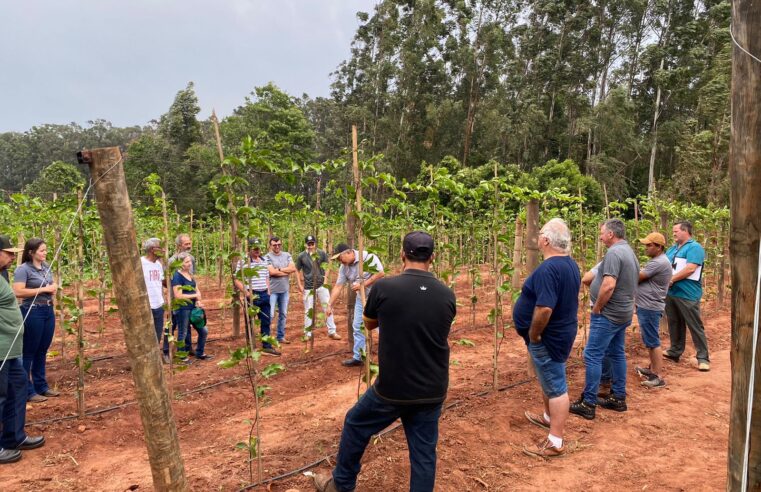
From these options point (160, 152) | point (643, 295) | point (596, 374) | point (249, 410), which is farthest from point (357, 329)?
point (160, 152)

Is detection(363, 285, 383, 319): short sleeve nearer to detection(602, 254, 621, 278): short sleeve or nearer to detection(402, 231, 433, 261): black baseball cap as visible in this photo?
detection(402, 231, 433, 261): black baseball cap

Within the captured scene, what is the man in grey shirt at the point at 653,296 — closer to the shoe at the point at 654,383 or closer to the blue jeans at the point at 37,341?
the shoe at the point at 654,383

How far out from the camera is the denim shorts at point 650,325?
227 inches

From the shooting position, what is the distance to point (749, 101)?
80.5 inches

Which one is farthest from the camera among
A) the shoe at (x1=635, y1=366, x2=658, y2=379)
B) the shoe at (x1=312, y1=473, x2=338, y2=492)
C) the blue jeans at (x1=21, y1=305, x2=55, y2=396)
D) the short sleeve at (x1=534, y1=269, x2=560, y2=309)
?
the shoe at (x1=635, y1=366, x2=658, y2=379)

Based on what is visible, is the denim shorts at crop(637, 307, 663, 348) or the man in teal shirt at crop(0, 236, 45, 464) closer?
the man in teal shirt at crop(0, 236, 45, 464)

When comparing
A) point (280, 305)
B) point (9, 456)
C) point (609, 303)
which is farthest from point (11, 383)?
point (609, 303)

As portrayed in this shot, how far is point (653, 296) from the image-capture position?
5766 millimetres

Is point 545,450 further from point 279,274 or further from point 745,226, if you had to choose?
point 279,274

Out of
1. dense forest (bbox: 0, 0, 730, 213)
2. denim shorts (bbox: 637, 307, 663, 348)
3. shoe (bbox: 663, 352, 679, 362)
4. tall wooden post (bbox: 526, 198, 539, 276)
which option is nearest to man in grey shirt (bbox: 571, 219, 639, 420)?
tall wooden post (bbox: 526, 198, 539, 276)

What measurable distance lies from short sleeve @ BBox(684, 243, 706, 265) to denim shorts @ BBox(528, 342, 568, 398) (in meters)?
3.67

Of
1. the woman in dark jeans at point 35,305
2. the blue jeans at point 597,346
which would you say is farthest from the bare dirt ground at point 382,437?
the woman in dark jeans at point 35,305

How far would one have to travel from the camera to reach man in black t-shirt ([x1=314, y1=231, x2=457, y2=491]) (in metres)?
2.80

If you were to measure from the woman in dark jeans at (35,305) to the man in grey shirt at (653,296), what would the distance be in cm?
670
